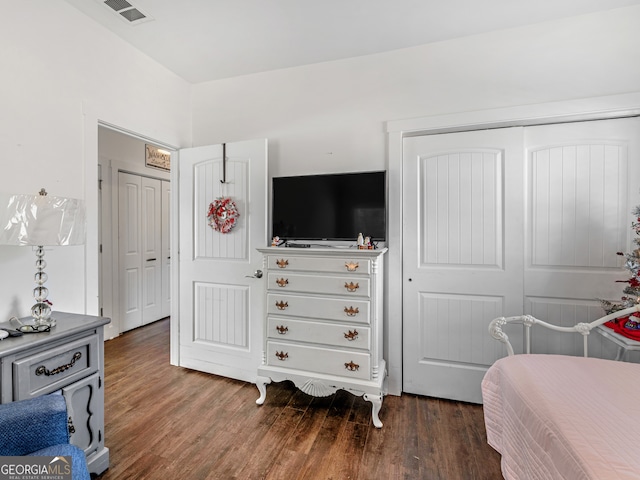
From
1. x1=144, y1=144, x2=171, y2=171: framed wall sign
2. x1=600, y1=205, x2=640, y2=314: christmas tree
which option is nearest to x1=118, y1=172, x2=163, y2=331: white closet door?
x1=144, y1=144, x2=171, y2=171: framed wall sign

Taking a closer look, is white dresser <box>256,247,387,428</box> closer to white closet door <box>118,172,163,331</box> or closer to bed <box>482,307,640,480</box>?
bed <box>482,307,640,480</box>

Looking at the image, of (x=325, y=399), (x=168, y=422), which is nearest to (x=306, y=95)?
(x=325, y=399)

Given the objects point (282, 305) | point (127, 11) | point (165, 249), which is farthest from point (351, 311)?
point (165, 249)

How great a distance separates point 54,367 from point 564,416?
214cm

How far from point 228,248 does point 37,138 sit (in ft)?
4.72

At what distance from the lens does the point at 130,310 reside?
395 cm

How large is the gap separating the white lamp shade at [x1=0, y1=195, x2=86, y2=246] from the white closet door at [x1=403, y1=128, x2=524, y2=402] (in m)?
2.15

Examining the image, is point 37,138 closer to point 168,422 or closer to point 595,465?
point 168,422

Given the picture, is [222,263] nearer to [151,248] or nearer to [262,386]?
[262,386]

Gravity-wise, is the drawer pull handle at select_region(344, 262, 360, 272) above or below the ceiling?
below

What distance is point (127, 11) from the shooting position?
6.82 feet

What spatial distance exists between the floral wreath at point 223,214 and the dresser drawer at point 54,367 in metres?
1.29

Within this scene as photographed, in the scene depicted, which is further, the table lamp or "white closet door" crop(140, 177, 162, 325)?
"white closet door" crop(140, 177, 162, 325)

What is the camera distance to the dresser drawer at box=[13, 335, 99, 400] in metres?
1.33
